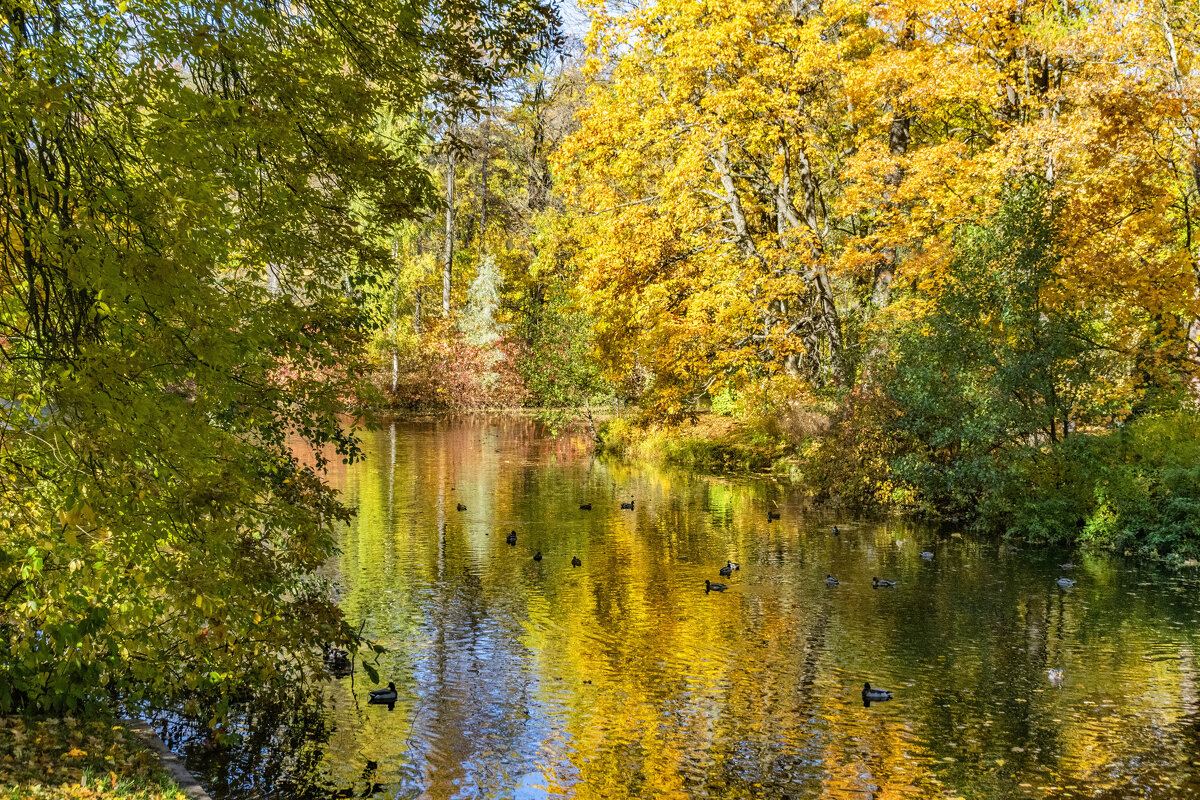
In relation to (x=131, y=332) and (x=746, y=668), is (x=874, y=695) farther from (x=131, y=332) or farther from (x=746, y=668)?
(x=131, y=332)

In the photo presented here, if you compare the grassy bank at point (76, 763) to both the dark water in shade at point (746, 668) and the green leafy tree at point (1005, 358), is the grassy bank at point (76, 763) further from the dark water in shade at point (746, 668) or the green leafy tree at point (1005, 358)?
the green leafy tree at point (1005, 358)

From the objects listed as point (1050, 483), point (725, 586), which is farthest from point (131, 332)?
point (1050, 483)

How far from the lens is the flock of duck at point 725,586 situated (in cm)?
1017

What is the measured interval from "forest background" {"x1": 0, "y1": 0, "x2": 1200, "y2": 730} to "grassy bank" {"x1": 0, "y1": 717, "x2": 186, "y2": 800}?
24 cm

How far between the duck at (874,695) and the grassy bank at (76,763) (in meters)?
6.80

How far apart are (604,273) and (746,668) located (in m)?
16.3

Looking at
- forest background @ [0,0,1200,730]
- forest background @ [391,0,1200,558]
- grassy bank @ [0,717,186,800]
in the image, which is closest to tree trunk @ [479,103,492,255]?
forest background @ [0,0,1200,730]

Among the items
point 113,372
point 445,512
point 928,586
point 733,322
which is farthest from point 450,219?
point 113,372

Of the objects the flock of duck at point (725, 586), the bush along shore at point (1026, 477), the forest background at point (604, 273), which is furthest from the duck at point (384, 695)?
the bush along shore at point (1026, 477)

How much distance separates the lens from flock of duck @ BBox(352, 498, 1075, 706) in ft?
33.4

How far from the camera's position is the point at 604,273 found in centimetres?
2653

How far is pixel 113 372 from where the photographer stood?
5.54 meters

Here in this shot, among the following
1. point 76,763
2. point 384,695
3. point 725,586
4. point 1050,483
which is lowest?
point 384,695

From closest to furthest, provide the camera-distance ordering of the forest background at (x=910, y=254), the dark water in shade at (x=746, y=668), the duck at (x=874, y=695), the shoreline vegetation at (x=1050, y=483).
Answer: the dark water in shade at (x=746, y=668) < the duck at (x=874, y=695) < the shoreline vegetation at (x=1050, y=483) < the forest background at (x=910, y=254)
